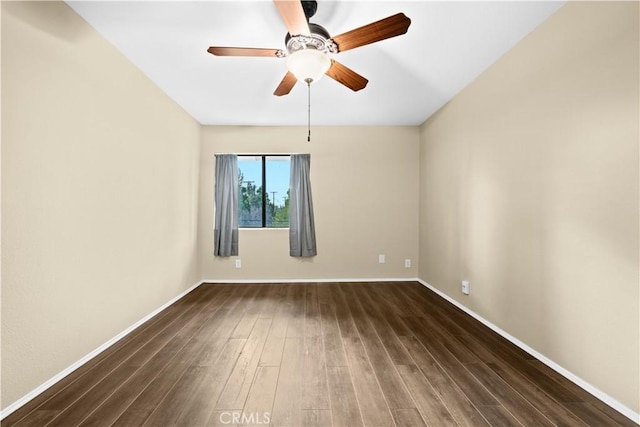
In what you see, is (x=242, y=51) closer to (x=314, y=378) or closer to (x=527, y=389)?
(x=314, y=378)

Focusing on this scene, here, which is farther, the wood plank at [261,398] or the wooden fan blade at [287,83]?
the wooden fan blade at [287,83]

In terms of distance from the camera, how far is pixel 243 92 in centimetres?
316

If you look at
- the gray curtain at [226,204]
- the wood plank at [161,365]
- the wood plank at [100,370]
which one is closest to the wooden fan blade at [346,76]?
the wood plank at [161,365]

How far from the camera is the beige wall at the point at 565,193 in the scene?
153 centimetres

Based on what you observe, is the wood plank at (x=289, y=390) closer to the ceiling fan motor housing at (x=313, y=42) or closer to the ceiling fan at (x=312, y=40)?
the ceiling fan at (x=312, y=40)

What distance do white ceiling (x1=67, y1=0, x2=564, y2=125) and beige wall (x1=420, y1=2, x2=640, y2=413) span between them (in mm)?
318

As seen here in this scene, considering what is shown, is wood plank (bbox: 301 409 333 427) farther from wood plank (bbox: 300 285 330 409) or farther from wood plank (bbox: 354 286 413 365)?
wood plank (bbox: 354 286 413 365)

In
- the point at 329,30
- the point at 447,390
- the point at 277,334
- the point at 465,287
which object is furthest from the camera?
the point at 465,287

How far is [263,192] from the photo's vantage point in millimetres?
4484

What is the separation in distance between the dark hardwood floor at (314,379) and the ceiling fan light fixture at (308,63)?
2.02 metres

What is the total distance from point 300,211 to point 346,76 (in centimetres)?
244

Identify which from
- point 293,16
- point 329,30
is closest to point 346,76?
point 329,30

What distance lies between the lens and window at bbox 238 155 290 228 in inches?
177

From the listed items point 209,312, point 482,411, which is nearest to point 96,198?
point 209,312
